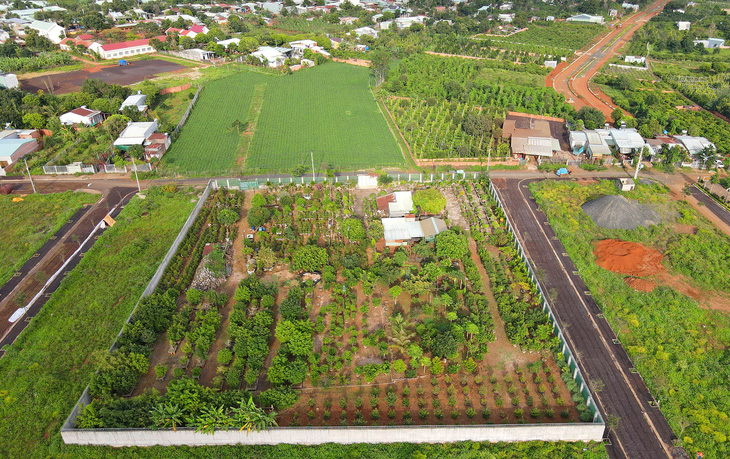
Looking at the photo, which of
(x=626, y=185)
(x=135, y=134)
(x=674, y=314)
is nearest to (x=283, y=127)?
(x=135, y=134)

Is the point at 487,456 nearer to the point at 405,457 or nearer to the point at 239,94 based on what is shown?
the point at 405,457

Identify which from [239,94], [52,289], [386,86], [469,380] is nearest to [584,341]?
[469,380]

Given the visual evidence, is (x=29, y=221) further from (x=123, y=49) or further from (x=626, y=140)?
(x=123, y=49)

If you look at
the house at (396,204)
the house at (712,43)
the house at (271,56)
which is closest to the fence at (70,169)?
the house at (396,204)

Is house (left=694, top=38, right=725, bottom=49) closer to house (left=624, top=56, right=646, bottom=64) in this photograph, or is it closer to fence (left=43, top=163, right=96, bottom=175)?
house (left=624, top=56, right=646, bottom=64)

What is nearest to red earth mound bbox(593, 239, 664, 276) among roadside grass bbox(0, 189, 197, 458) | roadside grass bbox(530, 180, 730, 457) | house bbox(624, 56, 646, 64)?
roadside grass bbox(530, 180, 730, 457)
